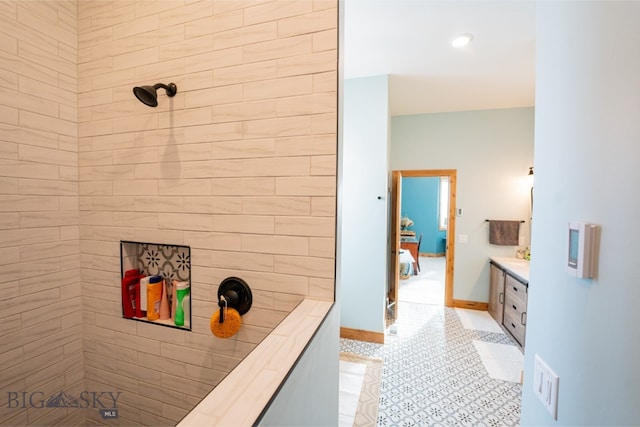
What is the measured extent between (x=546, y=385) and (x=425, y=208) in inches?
302

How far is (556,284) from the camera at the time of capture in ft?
2.53

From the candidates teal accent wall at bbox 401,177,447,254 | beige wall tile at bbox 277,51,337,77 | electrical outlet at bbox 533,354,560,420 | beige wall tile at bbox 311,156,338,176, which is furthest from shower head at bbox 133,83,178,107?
teal accent wall at bbox 401,177,447,254

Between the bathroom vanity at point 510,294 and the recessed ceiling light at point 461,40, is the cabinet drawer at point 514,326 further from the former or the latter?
the recessed ceiling light at point 461,40

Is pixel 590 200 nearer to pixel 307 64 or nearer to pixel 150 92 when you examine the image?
pixel 307 64

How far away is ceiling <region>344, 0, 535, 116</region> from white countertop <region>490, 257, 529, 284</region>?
86.8 inches

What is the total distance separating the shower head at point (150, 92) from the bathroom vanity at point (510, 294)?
11.4 ft

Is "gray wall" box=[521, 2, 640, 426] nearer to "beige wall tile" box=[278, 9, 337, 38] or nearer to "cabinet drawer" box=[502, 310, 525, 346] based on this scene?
"beige wall tile" box=[278, 9, 337, 38]

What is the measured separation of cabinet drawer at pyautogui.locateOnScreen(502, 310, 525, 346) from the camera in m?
2.78

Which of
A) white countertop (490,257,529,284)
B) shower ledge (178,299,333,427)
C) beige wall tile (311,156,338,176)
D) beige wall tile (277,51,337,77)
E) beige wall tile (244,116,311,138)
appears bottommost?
white countertop (490,257,529,284)

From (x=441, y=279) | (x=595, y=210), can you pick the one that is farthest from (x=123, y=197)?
(x=441, y=279)

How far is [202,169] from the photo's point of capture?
122 cm

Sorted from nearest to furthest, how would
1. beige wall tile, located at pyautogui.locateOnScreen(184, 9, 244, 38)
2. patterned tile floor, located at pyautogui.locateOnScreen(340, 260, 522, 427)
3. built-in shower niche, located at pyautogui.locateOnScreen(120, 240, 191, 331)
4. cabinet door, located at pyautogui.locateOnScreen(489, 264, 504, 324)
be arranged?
1. beige wall tile, located at pyautogui.locateOnScreen(184, 9, 244, 38)
2. built-in shower niche, located at pyautogui.locateOnScreen(120, 240, 191, 331)
3. patterned tile floor, located at pyautogui.locateOnScreen(340, 260, 522, 427)
4. cabinet door, located at pyautogui.locateOnScreen(489, 264, 504, 324)

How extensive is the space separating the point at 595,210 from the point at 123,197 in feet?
6.20

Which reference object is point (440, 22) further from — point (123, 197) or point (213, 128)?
point (123, 197)
